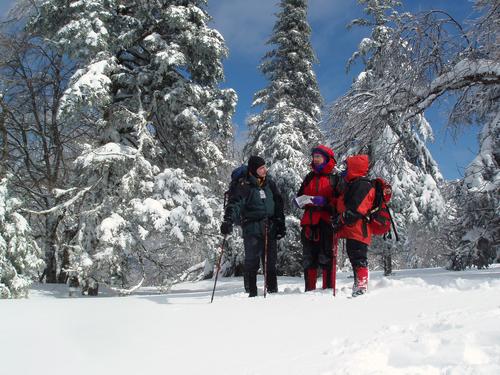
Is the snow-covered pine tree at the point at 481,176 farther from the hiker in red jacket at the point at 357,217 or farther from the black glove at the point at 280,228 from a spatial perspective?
the black glove at the point at 280,228

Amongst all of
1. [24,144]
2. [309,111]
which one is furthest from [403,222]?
[24,144]

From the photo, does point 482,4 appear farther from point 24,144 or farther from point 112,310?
point 24,144

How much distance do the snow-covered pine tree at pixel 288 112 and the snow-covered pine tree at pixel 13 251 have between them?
7.24 m

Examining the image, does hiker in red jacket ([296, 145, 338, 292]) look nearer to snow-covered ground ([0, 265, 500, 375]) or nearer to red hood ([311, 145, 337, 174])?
red hood ([311, 145, 337, 174])

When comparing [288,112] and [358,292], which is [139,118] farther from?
[358,292]

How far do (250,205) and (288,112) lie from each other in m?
8.79

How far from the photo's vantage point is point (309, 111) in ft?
52.7

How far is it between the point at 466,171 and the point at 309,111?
748 centimetres

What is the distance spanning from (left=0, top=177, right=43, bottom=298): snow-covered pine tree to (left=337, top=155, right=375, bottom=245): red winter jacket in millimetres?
6890

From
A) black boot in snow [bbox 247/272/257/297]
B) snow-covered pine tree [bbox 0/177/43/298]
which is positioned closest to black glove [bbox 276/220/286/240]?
black boot in snow [bbox 247/272/257/297]

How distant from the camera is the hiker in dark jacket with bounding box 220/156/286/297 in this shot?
5.74 meters

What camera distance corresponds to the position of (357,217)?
16.3 ft

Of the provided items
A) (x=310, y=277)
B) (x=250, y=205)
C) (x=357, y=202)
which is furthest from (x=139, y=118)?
(x=357, y=202)

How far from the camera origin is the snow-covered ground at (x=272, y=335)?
8.53 ft
